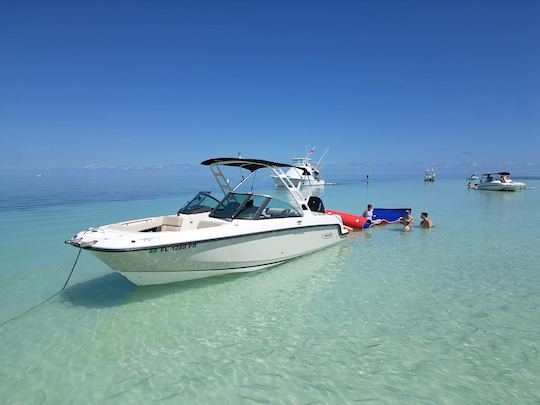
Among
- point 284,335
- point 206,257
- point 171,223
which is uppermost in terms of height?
point 171,223

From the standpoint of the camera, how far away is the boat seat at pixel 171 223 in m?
A: 8.94

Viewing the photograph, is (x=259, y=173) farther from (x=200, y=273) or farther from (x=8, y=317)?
(x=8, y=317)

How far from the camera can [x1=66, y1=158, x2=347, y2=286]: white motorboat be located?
254 inches

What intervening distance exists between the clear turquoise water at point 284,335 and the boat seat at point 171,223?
5.65 feet

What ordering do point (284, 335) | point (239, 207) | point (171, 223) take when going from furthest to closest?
point (171, 223)
point (239, 207)
point (284, 335)

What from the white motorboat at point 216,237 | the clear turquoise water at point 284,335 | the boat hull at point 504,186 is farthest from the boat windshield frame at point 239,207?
the boat hull at point 504,186

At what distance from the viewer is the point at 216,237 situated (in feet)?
24.1

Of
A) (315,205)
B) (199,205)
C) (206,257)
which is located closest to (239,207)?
(199,205)

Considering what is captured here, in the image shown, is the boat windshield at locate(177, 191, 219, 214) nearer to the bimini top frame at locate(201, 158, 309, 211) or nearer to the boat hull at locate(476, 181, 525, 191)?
the bimini top frame at locate(201, 158, 309, 211)

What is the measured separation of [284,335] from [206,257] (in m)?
2.68

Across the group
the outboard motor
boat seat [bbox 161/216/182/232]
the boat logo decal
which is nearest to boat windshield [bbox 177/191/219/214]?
boat seat [bbox 161/216/182/232]

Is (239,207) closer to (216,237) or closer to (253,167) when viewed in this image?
(216,237)

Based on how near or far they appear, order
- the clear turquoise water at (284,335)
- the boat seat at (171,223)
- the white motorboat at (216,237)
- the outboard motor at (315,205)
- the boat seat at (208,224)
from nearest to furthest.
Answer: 1. the clear turquoise water at (284,335)
2. the white motorboat at (216,237)
3. the boat seat at (208,224)
4. the boat seat at (171,223)
5. the outboard motor at (315,205)

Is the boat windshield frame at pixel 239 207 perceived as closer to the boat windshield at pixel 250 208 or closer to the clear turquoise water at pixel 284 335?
the boat windshield at pixel 250 208
